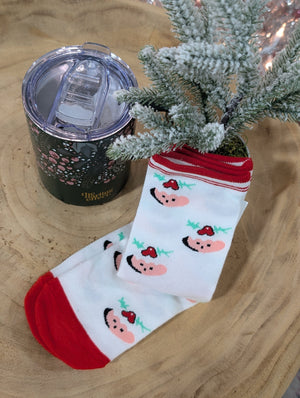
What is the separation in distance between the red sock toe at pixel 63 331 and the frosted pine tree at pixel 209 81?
9.2 inches

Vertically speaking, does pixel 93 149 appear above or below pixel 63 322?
above

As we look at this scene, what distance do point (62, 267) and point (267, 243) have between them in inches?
12.5

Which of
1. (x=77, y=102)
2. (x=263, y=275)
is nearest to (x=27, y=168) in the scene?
(x=77, y=102)

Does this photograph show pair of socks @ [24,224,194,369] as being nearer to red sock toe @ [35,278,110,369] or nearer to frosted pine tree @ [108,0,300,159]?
red sock toe @ [35,278,110,369]

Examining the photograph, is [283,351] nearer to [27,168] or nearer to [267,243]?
[267,243]

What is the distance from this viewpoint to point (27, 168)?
0.70m

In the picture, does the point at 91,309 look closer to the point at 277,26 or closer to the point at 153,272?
the point at 153,272

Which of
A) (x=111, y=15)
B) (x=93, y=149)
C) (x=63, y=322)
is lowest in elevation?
(x=63, y=322)

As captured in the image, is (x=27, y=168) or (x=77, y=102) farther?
(x=27, y=168)

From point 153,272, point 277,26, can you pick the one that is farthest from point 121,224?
point 277,26

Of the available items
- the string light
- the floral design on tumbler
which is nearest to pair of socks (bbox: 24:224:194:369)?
the floral design on tumbler

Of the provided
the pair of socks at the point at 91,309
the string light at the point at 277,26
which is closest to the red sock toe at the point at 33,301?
the pair of socks at the point at 91,309

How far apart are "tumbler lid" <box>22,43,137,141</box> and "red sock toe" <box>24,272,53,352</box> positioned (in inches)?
8.4

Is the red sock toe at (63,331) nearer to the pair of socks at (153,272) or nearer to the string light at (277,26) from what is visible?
the pair of socks at (153,272)
